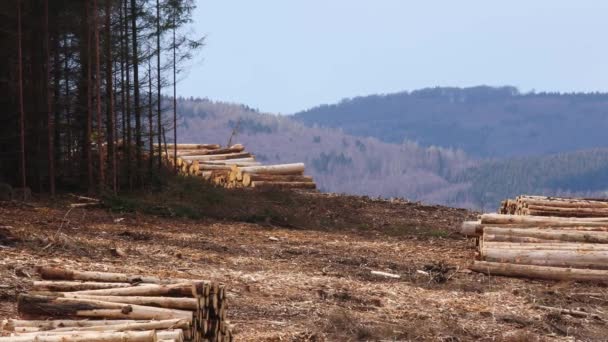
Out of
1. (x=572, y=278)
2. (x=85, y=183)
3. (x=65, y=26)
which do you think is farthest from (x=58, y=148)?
(x=572, y=278)

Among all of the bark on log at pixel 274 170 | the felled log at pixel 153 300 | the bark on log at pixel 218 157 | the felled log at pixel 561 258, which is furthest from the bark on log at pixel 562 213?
the bark on log at pixel 218 157

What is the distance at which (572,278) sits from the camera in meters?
17.2

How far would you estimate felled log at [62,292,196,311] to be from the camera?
410 inches

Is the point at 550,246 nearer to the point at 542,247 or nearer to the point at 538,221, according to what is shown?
the point at 542,247

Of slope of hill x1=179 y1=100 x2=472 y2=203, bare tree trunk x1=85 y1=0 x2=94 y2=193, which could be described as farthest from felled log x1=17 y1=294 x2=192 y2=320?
slope of hill x1=179 y1=100 x2=472 y2=203

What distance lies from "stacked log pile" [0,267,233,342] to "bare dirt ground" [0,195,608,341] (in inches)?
58.9

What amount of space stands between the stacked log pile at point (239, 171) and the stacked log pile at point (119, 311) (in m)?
18.1

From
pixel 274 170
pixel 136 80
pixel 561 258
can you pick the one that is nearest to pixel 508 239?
pixel 561 258

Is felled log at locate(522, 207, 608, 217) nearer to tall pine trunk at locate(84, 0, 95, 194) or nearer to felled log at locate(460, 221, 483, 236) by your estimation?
felled log at locate(460, 221, 483, 236)

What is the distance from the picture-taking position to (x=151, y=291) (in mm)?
10727

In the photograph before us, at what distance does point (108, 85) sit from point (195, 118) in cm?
12454

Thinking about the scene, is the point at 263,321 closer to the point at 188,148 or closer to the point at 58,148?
the point at 58,148

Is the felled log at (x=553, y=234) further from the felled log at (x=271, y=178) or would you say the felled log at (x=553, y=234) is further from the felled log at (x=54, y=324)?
the felled log at (x=271, y=178)

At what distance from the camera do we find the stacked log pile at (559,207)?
71.3ft
